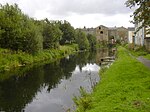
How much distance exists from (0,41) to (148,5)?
3990 centimetres

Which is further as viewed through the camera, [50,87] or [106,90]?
[50,87]

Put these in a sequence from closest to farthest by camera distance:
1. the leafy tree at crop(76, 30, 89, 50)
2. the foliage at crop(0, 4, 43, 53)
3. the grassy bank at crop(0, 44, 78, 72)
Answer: the grassy bank at crop(0, 44, 78, 72) → the foliage at crop(0, 4, 43, 53) → the leafy tree at crop(76, 30, 89, 50)

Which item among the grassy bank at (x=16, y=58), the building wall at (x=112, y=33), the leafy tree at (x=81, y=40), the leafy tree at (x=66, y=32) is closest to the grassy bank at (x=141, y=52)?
the grassy bank at (x=16, y=58)

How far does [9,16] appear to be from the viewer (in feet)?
189

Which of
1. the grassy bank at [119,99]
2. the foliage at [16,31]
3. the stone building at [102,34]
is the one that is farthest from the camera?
the stone building at [102,34]

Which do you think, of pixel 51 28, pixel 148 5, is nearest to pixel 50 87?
pixel 148 5

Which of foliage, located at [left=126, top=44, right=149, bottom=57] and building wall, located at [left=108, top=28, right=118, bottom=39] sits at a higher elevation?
building wall, located at [left=108, top=28, right=118, bottom=39]

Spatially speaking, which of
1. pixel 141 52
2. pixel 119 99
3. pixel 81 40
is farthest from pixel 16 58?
pixel 81 40

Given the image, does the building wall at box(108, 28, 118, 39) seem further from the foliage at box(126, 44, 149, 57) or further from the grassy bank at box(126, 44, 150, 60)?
the grassy bank at box(126, 44, 150, 60)

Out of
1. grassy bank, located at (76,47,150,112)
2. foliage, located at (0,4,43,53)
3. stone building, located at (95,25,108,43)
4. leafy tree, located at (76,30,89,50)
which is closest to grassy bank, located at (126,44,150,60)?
foliage, located at (0,4,43,53)

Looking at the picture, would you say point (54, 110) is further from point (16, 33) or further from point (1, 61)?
point (16, 33)

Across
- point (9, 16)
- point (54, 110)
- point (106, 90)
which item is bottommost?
point (54, 110)

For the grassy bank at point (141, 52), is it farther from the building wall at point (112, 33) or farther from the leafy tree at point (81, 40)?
the building wall at point (112, 33)

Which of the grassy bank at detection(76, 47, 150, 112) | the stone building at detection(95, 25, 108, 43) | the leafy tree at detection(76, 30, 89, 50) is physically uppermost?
the stone building at detection(95, 25, 108, 43)
